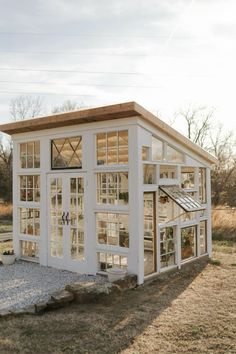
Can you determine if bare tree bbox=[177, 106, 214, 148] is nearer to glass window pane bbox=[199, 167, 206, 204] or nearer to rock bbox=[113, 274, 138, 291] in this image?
glass window pane bbox=[199, 167, 206, 204]

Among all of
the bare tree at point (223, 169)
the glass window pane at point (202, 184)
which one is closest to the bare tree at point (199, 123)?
the bare tree at point (223, 169)

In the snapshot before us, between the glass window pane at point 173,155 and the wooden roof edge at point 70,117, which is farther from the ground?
the wooden roof edge at point 70,117

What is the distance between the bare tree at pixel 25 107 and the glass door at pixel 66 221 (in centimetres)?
2779

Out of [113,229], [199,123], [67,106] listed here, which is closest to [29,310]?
[113,229]

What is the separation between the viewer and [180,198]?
8.44 metres

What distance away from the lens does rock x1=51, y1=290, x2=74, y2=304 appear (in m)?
6.43

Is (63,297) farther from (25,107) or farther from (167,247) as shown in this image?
(25,107)

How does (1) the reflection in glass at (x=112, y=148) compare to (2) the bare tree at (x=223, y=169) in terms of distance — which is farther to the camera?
(2) the bare tree at (x=223, y=169)

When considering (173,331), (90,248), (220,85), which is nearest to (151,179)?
(90,248)

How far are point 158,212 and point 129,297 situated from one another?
2.18m

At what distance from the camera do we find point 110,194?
8.36 metres

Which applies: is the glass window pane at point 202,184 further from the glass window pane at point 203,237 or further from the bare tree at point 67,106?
the bare tree at point 67,106

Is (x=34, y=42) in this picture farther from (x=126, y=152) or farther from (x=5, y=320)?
(x=5, y=320)

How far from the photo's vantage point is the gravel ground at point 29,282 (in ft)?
22.5
